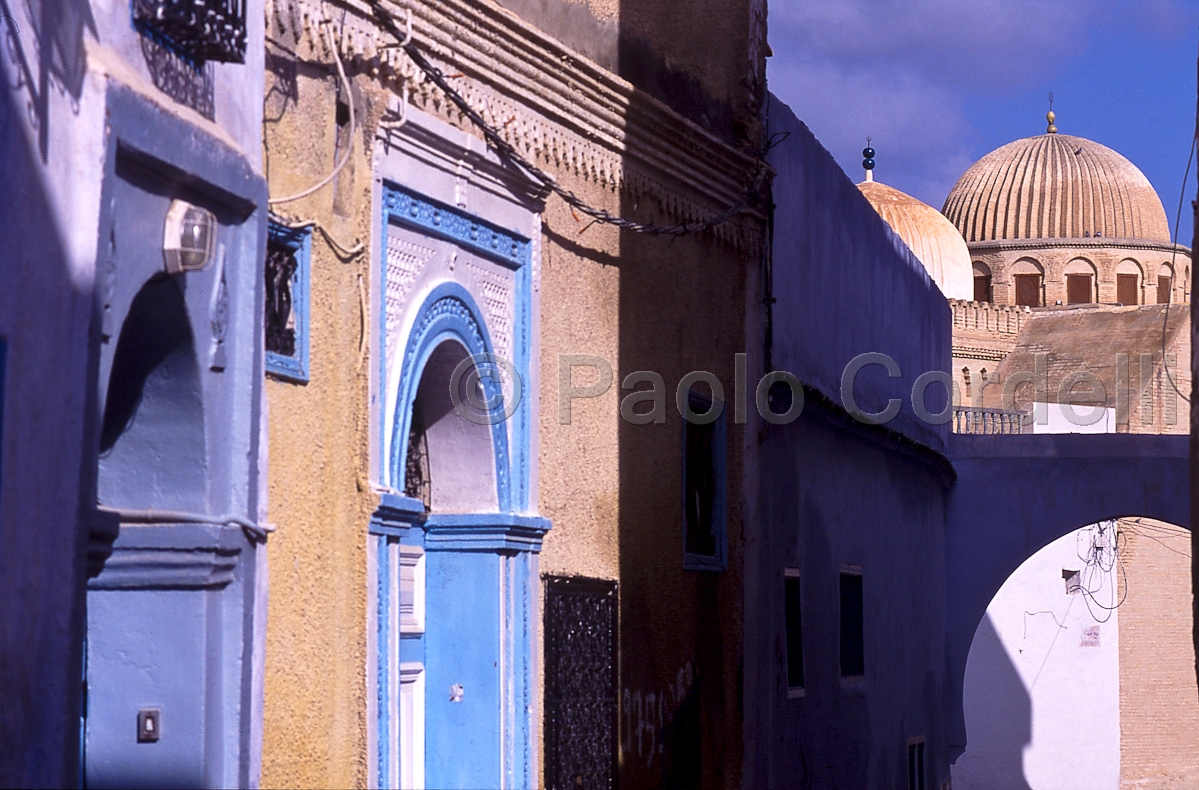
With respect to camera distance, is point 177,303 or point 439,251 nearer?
point 177,303

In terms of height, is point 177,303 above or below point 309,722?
above

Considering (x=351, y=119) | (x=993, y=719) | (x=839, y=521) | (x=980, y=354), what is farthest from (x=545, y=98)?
(x=980, y=354)

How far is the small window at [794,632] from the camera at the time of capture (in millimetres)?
9109

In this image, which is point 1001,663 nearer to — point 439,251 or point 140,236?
point 439,251

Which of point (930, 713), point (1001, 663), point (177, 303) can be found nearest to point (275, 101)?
point (177, 303)

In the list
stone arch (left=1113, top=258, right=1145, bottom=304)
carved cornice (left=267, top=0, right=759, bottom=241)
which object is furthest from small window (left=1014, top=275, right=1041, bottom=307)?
carved cornice (left=267, top=0, right=759, bottom=241)

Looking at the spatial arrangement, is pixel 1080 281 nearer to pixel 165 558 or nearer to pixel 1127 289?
pixel 1127 289

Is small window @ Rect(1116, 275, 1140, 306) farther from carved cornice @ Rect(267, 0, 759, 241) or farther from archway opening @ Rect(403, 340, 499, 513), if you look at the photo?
archway opening @ Rect(403, 340, 499, 513)

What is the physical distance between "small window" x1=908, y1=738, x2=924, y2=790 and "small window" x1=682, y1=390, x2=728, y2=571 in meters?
4.86

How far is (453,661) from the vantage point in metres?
5.96

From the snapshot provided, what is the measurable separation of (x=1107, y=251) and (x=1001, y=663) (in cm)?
1750

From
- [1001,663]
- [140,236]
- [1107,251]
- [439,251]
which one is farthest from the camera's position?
[1107,251]

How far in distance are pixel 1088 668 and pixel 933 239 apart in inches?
478

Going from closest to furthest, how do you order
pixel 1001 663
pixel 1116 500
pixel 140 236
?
pixel 140 236
pixel 1116 500
pixel 1001 663
